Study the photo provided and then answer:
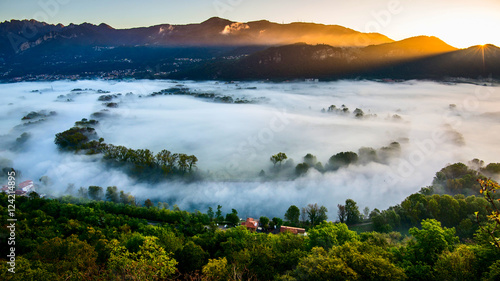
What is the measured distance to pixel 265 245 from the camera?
26.9m


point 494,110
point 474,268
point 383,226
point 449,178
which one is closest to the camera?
point 474,268

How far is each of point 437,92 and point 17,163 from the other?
223202 mm

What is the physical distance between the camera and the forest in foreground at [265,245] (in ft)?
57.6

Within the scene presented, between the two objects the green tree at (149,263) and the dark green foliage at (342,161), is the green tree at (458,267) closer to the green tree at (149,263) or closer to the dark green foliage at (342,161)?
the green tree at (149,263)

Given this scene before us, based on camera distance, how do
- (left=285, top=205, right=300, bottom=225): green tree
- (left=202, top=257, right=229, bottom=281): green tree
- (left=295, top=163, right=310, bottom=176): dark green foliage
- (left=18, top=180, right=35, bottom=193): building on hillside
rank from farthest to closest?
(left=295, top=163, right=310, bottom=176): dark green foliage
(left=18, top=180, right=35, bottom=193): building on hillside
(left=285, top=205, right=300, bottom=225): green tree
(left=202, top=257, right=229, bottom=281): green tree

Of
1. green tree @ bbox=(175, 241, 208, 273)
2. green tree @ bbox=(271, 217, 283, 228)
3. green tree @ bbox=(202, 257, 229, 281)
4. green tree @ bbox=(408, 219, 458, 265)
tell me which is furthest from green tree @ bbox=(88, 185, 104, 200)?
green tree @ bbox=(408, 219, 458, 265)

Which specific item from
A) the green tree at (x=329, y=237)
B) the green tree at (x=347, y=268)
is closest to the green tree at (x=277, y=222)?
the green tree at (x=329, y=237)

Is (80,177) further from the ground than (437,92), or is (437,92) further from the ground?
(437,92)

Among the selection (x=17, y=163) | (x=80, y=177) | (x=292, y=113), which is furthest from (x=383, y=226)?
(x=292, y=113)

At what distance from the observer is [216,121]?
468 ft

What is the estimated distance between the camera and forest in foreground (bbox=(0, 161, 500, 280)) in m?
17.5

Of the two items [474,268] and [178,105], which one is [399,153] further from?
[178,105]

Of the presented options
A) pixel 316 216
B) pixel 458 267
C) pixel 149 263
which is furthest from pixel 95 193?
pixel 458 267

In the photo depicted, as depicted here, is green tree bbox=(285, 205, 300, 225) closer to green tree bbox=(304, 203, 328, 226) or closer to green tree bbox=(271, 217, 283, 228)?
green tree bbox=(271, 217, 283, 228)
